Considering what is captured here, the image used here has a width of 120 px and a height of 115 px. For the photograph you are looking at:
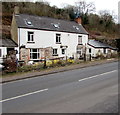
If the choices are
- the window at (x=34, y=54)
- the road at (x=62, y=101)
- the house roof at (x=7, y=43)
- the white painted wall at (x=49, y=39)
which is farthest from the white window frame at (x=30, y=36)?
the road at (x=62, y=101)

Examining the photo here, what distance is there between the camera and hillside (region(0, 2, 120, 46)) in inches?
1867

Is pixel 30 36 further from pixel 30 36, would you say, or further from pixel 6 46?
pixel 6 46

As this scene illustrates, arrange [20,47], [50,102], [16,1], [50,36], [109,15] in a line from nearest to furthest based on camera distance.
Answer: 1. [50,102]
2. [20,47]
3. [50,36]
4. [16,1]
5. [109,15]

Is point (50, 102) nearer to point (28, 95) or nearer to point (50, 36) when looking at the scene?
point (28, 95)

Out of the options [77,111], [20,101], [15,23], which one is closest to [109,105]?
[77,111]

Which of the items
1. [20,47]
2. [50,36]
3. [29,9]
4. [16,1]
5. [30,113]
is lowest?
[30,113]

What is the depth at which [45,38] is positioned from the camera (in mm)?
30094

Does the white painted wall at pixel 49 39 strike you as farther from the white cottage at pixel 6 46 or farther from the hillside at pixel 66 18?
the hillside at pixel 66 18

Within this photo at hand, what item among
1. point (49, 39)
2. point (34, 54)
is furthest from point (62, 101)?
point (49, 39)

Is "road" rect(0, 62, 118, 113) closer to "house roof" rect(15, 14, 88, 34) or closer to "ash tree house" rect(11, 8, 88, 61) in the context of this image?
"ash tree house" rect(11, 8, 88, 61)

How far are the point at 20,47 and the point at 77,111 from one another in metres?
21.9

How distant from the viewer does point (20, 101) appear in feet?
27.2

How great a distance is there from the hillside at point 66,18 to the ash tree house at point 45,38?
327 inches

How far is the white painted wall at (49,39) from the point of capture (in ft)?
90.2
